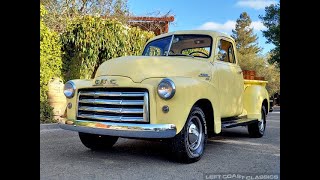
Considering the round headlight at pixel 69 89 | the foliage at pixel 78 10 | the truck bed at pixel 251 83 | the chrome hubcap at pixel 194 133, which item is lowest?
the chrome hubcap at pixel 194 133

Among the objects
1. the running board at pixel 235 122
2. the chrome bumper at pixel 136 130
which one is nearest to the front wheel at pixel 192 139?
the chrome bumper at pixel 136 130

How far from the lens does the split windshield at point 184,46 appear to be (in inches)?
123

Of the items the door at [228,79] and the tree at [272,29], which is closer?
the tree at [272,29]

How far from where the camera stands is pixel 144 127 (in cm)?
229

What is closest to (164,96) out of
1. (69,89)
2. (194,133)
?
(194,133)

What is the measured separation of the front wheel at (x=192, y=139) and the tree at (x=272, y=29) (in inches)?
35.1

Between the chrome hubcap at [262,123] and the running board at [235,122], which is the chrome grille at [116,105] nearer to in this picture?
the running board at [235,122]

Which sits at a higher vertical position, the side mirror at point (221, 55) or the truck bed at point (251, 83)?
the side mirror at point (221, 55)

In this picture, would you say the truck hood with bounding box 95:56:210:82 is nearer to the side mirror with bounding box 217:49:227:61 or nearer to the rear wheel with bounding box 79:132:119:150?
the side mirror with bounding box 217:49:227:61

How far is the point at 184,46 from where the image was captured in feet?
10.4
